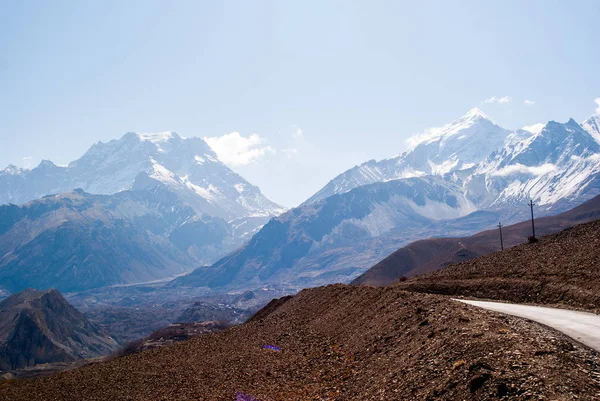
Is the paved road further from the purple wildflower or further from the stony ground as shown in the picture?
the purple wildflower

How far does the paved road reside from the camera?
783 inches

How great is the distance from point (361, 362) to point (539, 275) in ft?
67.2

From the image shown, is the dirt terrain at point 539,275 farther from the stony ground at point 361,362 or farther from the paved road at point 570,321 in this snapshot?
the stony ground at point 361,362

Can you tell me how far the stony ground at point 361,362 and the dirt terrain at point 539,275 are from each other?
8.84m

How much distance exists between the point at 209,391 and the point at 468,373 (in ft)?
47.8

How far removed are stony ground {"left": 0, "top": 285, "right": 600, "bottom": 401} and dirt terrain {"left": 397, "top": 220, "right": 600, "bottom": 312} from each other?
348 inches

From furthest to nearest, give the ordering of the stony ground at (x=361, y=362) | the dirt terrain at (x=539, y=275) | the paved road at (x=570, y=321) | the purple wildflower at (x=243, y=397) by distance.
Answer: the dirt terrain at (x=539, y=275), the purple wildflower at (x=243, y=397), the paved road at (x=570, y=321), the stony ground at (x=361, y=362)

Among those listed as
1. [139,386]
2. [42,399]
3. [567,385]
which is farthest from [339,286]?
[567,385]

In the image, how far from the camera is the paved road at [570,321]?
65.3 feet

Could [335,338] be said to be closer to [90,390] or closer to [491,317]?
[491,317]

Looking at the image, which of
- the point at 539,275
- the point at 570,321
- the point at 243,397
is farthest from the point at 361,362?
the point at 539,275

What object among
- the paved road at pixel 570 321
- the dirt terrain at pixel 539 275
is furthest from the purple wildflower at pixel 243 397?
the dirt terrain at pixel 539 275

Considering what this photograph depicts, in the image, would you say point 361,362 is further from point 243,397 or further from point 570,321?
point 570,321

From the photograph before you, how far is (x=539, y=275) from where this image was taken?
129ft
